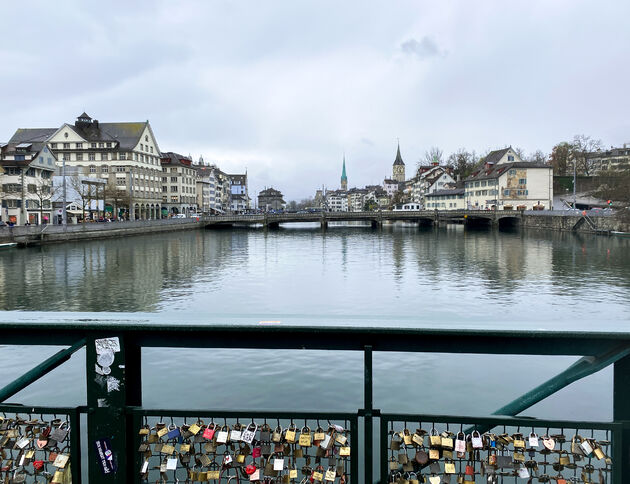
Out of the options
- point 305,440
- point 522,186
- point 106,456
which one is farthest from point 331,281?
point 522,186

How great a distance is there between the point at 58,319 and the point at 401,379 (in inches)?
396

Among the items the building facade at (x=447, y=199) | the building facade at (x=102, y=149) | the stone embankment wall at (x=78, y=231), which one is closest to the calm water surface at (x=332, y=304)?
the stone embankment wall at (x=78, y=231)

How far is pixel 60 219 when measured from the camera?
75.1m

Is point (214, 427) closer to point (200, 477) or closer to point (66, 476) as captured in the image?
point (200, 477)

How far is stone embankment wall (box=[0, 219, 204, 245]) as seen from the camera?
48.2 metres

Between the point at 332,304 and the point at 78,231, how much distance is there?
4388 cm

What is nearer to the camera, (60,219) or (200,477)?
(200,477)

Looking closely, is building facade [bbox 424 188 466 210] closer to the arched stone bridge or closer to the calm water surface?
the arched stone bridge

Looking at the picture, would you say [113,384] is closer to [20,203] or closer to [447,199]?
[20,203]

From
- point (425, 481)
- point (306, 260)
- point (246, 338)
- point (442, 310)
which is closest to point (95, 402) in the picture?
point (246, 338)

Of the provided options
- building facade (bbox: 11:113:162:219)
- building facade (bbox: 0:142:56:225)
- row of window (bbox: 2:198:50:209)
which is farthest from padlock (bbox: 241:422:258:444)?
building facade (bbox: 11:113:162:219)

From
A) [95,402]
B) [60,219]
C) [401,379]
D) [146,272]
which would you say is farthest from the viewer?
[60,219]

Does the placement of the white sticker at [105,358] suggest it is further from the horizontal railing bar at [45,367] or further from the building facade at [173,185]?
the building facade at [173,185]

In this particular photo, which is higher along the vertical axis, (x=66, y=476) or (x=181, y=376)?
(x=66, y=476)
